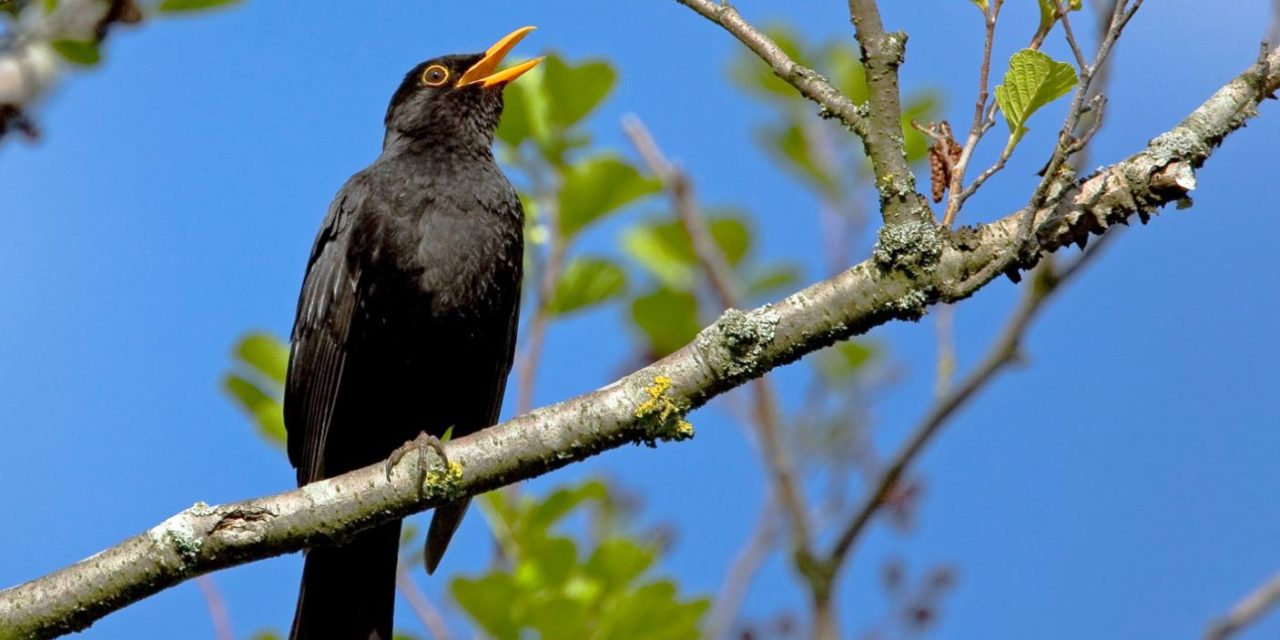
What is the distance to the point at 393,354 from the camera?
179 inches

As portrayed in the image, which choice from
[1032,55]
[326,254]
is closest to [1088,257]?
[1032,55]

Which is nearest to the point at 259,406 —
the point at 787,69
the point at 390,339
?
the point at 390,339

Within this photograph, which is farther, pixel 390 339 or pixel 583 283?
pixel 583 283

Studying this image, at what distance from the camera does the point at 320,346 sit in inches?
180

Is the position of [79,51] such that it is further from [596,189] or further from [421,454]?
[596,189]

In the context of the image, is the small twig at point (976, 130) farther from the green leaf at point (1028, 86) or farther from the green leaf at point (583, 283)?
the green leaf at point (583, 283)

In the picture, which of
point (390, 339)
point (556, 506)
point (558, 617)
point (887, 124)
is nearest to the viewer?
point (887, 124)

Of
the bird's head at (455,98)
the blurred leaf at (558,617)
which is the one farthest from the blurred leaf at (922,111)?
the blurred leaf at (558,617)

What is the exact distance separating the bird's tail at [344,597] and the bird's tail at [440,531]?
7.1 inches

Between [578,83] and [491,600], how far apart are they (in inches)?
78.0

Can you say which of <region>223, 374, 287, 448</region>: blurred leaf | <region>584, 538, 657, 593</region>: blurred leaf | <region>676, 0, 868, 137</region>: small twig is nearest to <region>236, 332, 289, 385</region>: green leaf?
<region>223, 374, 287, 448</region>: blurred leaf

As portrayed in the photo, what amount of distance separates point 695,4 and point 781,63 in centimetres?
27

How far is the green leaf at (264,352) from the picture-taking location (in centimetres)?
492

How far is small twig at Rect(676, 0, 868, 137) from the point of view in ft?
10.3
